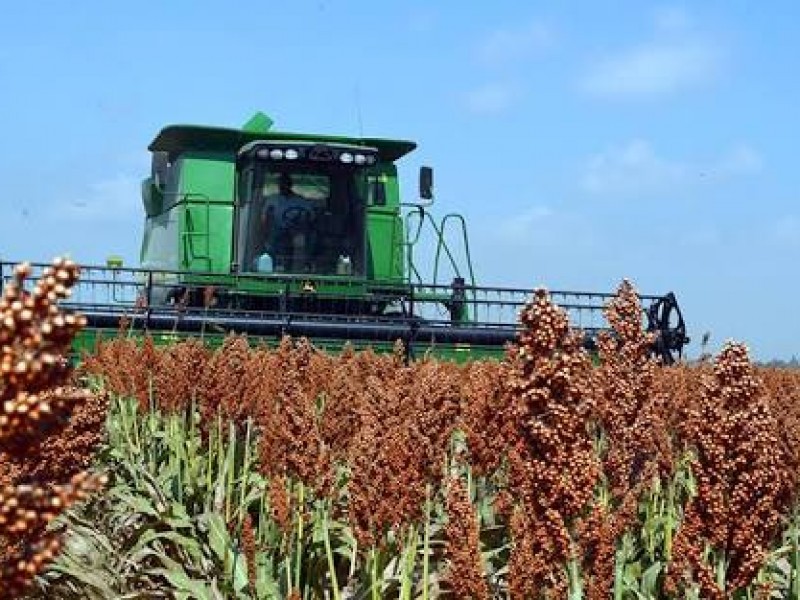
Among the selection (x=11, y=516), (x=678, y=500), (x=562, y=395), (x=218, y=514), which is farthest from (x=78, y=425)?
(x=11, y=516)

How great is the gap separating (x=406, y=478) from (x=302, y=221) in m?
10.9

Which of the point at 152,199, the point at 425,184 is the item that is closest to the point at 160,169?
the point at 152,199

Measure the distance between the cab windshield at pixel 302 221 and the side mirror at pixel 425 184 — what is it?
23.9 inches

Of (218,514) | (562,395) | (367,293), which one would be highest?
(367,293)

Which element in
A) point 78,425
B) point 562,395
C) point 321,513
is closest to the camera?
point 562,395

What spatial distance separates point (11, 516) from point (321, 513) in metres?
4.11

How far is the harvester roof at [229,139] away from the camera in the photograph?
16203 millimetres

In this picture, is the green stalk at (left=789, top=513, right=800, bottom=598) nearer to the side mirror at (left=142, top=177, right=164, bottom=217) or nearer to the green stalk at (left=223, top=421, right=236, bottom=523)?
the green stalk at (left=223, top=421, right=236, bottom=523)

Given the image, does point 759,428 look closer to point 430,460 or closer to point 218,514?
point 430,460

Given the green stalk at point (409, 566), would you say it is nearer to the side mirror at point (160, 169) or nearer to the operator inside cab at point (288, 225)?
the operator inside cab at point (288, 225)

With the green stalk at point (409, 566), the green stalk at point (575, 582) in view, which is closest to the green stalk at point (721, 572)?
the green stalk at point (575, 582)

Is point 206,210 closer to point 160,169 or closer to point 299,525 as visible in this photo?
point 160,169

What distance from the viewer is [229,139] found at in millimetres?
16391

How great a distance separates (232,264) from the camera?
→ 49.5ft
